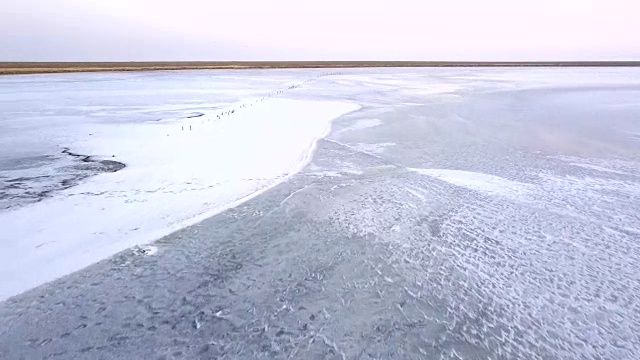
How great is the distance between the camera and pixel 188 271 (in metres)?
3.74

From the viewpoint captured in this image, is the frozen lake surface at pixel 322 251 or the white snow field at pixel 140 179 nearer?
the frozen lake surface at pixel 322 251

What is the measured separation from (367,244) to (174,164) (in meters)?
4.29

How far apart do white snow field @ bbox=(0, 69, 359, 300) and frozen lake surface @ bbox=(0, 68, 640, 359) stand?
0.03m

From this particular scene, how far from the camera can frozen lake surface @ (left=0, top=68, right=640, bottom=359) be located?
2924 mm

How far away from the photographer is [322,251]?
4.17 meters

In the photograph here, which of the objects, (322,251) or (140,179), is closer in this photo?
(322,251)

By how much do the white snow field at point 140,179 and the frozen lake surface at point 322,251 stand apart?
0.03m

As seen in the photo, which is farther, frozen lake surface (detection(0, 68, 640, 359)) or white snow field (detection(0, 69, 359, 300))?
white snow field (detection(0, 69, 359, 300))

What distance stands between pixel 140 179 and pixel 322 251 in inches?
140

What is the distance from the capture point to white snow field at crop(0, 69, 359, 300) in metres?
4.09

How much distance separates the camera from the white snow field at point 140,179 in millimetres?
4090

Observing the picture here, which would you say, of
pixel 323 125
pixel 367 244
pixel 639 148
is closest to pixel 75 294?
pixel 367 244

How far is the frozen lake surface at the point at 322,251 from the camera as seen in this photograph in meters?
2.92

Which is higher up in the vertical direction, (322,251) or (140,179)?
(322,251)
